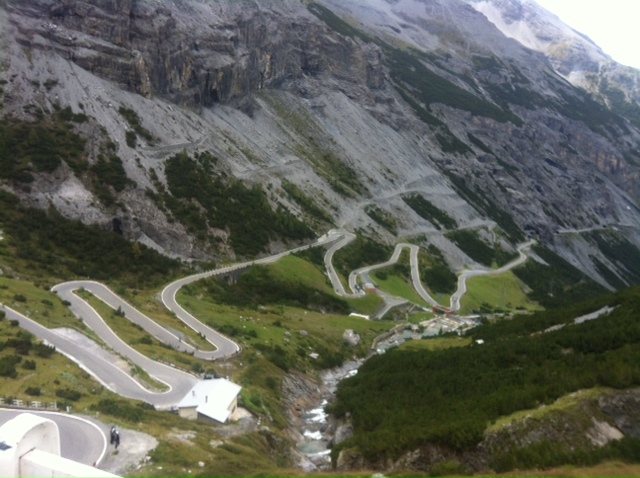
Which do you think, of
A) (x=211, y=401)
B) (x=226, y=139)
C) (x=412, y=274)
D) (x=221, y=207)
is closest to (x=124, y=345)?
(x=211, y=401)

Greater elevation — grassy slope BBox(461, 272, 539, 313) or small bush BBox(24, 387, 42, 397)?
small bush BBox(24, 387, 42, 397)

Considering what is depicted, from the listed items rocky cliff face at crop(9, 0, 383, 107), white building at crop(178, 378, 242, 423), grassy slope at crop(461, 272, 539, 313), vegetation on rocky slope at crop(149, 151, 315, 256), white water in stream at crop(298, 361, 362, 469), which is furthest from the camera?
grassy slope at crop(461, 272, 539, 313)

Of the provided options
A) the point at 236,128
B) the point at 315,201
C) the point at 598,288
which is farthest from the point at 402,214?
the point at 598,288

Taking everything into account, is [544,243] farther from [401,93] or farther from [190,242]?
[190,242]

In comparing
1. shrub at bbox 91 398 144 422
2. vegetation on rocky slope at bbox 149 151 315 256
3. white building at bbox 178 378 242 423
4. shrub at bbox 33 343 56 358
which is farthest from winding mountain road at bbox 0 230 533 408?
vegetation on rocky slope at bbox 149 151 315 256

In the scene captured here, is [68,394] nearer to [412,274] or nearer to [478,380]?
[478,380]

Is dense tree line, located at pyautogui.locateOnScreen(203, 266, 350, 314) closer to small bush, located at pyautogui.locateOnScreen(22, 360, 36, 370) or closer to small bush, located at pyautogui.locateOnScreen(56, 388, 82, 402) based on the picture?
small bush, located at pyautogui.locateOnScreen(22, 360, 36, 370)
